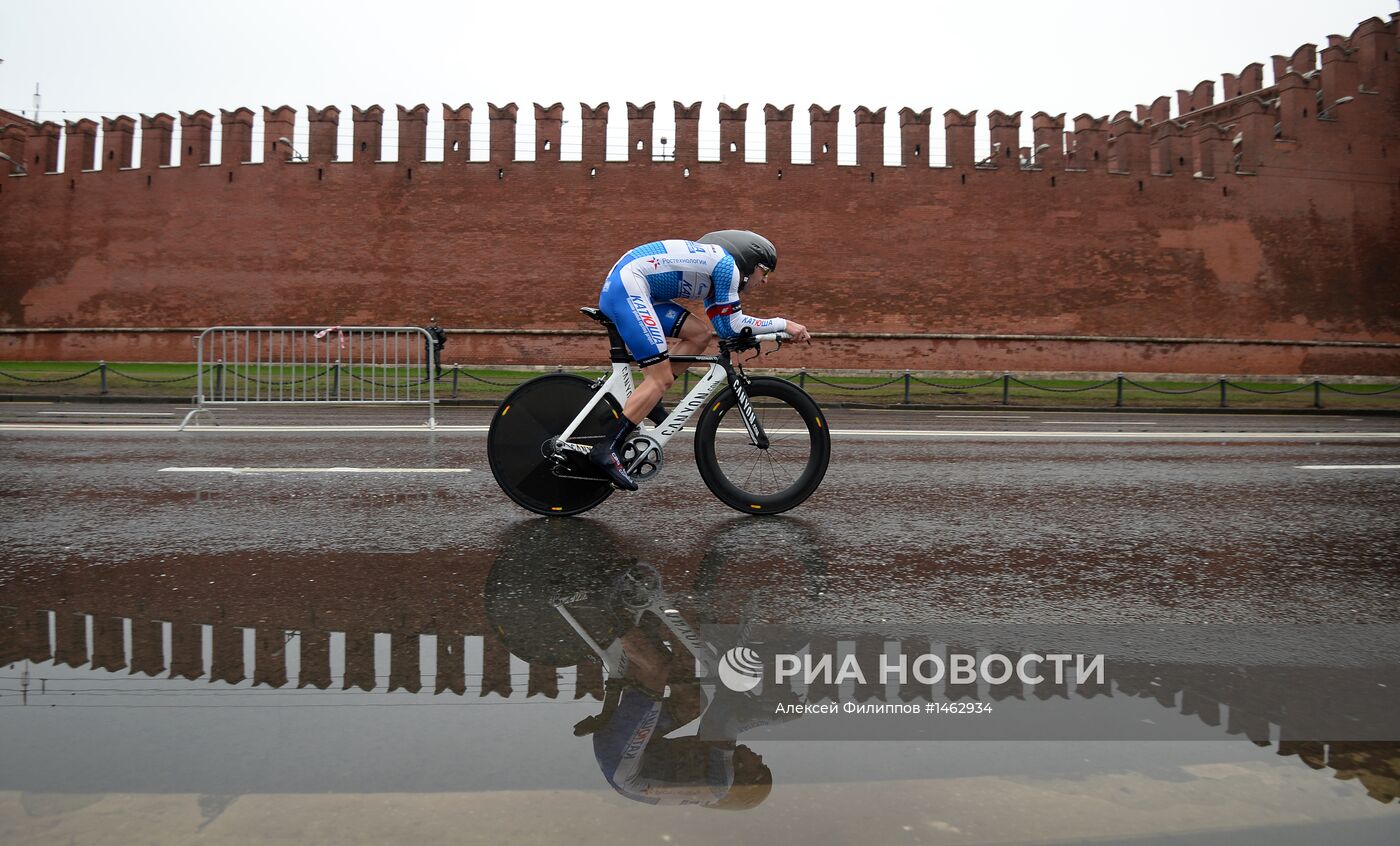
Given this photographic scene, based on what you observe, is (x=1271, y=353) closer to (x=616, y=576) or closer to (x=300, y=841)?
(x=616, y=576)

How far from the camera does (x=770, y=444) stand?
200 inches

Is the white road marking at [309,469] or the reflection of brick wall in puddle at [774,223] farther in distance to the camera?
the reflection of brick wall in puddle at [774,223]

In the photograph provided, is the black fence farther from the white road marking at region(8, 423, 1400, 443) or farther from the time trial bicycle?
the time trial bicycle

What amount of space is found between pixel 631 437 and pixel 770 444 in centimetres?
70

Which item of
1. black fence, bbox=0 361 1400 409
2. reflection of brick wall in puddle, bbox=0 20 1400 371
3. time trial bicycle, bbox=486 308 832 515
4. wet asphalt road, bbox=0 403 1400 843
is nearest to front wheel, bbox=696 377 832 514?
time trial bicycle, bbox=486 308 832 515

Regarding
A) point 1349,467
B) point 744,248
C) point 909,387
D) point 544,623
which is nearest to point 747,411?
point 744,248

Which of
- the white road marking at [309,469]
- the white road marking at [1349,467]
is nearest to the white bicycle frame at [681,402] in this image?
the white road marking at [309,469]

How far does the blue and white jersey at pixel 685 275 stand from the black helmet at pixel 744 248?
9 cm

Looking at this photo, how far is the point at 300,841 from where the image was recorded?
1782mm

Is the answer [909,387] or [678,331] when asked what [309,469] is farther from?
[909,387]

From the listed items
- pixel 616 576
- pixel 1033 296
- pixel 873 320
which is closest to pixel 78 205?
pixel 873 320

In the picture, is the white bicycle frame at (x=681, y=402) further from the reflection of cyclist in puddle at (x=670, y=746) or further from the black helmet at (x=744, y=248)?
the reflection of cyclist in puddle at (x=670, y=746)

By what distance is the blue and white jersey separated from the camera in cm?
480

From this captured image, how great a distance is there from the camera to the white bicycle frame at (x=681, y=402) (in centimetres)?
492
